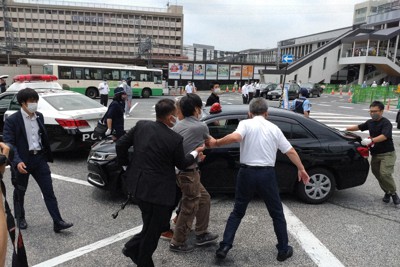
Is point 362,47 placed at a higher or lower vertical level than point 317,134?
higher

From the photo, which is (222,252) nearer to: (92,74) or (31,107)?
(31,107)

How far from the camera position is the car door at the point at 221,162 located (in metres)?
4.54

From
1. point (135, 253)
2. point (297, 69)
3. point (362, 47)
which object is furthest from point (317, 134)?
point (362, 47)

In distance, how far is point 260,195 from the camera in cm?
322

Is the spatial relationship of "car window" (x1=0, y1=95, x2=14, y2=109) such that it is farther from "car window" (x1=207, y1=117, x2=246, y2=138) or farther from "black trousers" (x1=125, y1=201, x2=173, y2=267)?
"black trousers" (x1=125, y1=201, x2=173, y2=267)

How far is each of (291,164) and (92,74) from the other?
2413cm

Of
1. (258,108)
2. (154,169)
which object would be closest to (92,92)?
(258,108)

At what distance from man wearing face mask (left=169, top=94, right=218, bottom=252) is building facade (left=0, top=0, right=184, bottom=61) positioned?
84485 millimetres

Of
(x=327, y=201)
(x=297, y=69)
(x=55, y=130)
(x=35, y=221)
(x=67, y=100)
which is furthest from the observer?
(x=297, y=69)

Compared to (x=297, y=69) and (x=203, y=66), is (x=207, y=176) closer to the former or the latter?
(x=203, y=66)

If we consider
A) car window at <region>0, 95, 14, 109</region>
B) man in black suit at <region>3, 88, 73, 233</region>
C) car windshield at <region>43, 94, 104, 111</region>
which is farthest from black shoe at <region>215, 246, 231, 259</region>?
car window at <region>0, 95, 14, 109</region>

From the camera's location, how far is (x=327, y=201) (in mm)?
4988

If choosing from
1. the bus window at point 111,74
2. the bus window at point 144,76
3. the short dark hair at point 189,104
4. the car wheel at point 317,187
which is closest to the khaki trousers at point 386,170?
the car wheel at point 317,187

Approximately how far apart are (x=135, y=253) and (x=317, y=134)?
3.26 metres
